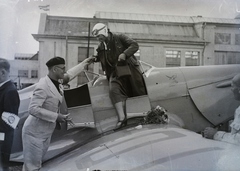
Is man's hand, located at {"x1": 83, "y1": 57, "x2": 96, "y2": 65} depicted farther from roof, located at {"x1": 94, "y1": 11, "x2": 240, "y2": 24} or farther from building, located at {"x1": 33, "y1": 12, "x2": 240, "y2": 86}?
roof, located at {"x1": 94, "y1": 11, "x2": 240, "y2": 24}

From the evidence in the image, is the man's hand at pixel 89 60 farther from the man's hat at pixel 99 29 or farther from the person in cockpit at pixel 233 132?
the person in cockpit at pixel 233 132

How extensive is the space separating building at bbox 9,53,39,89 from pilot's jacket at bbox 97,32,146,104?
1.02ft

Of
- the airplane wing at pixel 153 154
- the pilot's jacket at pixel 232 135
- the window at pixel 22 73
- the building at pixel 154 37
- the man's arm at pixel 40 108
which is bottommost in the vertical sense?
the airplane wing at pixel 153 154

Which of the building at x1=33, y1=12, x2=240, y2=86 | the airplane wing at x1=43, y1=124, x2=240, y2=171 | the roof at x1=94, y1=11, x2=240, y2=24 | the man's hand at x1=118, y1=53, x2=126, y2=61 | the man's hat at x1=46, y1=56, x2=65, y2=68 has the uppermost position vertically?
the roof at x1=94, y1=11, x2=240, y2=24

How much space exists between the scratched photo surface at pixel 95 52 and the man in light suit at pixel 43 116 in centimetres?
4

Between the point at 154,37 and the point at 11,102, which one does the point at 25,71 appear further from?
the point at 154,37

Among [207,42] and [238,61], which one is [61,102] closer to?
[207,42]

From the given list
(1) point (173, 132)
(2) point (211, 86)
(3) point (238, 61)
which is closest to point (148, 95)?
(1) point (173, 132)

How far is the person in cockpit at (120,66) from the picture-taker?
5.03ft

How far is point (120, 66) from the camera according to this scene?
1559 millimetres

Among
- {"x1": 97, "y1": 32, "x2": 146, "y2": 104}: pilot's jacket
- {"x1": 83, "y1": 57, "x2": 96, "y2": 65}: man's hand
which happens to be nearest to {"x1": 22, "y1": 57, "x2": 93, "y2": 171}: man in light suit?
{"x1": 83, "y1": 57, "x2": 96, "y2": 65}: man's hand

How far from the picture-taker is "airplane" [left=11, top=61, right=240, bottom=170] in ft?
4.31

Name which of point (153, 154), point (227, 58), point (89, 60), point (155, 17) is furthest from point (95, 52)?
point (227, 58)

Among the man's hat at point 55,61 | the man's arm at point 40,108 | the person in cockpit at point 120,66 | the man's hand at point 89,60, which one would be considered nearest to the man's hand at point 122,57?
the person in cockpit at point 120,66
